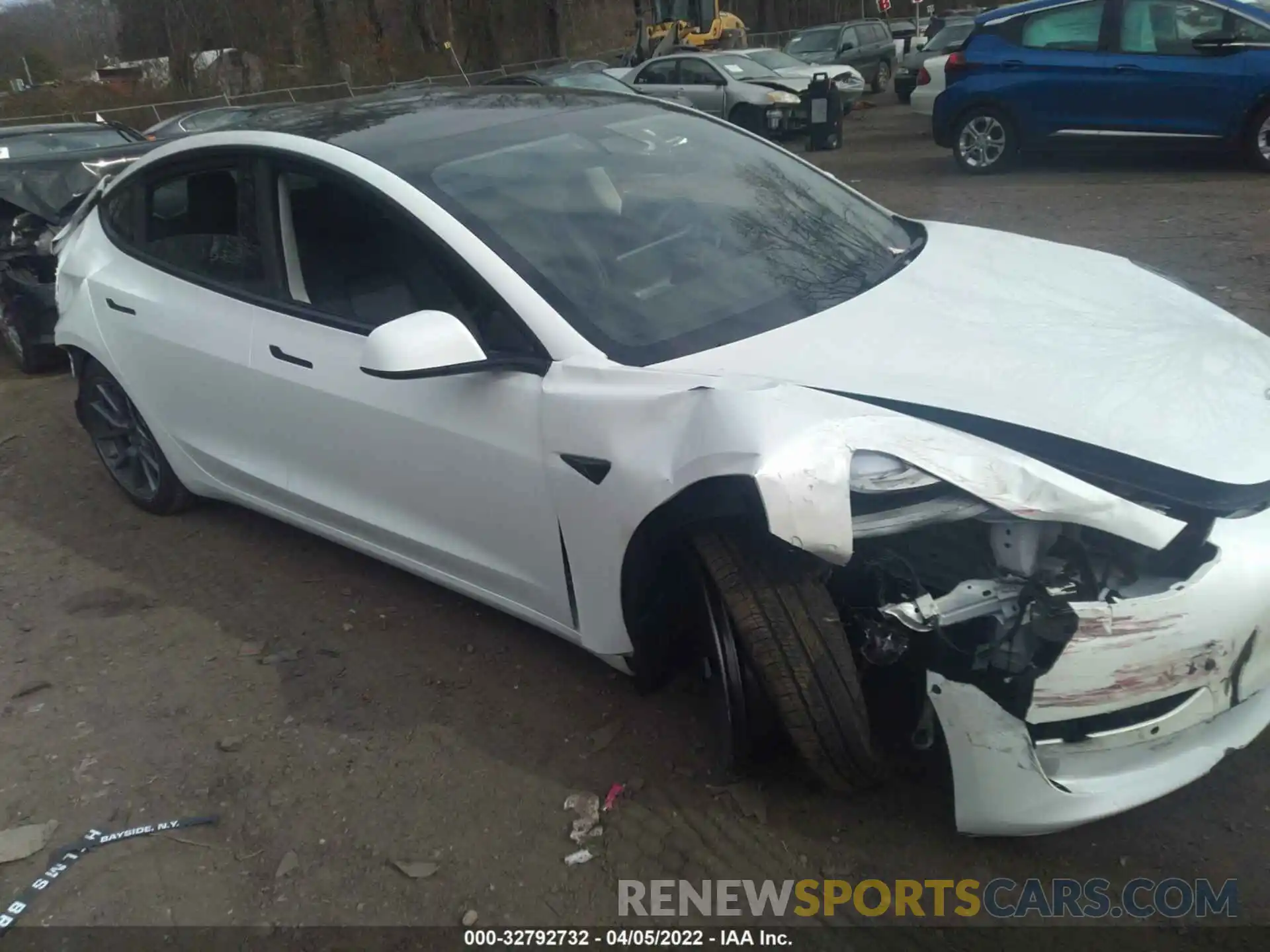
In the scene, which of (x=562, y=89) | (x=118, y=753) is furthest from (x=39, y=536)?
(x=562, y=89)

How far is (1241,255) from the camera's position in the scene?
7055 millimetres

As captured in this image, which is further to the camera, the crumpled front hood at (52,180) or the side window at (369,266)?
the crumpled front hood at (52,180)

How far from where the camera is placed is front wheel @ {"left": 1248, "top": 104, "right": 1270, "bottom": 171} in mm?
9383

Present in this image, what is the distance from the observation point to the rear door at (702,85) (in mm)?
15984

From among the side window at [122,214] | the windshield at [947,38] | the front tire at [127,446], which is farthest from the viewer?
the windshield at [947,38]

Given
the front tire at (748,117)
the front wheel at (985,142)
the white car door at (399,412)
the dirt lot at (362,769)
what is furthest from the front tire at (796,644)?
the front tire at (748,117)

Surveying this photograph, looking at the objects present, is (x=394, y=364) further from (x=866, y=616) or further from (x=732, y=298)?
(x=866, y=616)

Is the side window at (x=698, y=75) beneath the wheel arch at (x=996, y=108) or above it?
above

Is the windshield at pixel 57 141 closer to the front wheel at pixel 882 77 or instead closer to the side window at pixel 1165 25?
the side window at pixel 1165 25

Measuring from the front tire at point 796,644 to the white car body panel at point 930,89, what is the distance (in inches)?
423

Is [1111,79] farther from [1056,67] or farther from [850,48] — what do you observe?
[850,48]

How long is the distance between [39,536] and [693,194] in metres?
3.34

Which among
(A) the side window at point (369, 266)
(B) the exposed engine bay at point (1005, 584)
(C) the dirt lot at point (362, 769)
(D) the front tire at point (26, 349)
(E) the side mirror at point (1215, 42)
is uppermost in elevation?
(A) the side window at point (369, 266)

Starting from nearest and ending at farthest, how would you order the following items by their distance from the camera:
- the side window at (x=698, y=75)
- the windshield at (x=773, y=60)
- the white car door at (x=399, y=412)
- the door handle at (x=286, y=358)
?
the white car door at (x=399, y=412), the door handle at (x=286, y=358), the side window at (x=698, y=75), the windshield at (x=773, y=60)
